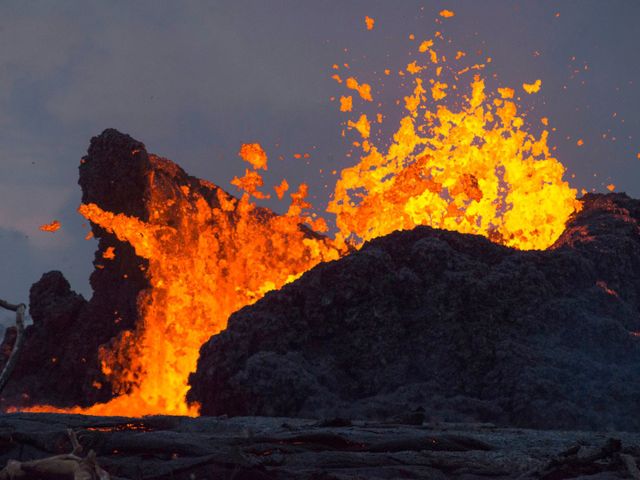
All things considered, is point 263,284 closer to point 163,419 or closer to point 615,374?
point 615,374

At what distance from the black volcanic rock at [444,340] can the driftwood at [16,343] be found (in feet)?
34.0

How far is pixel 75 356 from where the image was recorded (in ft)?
91.4

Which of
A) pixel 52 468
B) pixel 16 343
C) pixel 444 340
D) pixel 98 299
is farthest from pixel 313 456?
pixel 98 299

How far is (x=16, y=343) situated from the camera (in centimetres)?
672

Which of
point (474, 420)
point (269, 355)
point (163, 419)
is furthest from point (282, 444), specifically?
point (269, 355)

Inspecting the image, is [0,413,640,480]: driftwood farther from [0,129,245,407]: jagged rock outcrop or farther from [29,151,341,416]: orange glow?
[0,129,245,407]: jagged rock outcrop

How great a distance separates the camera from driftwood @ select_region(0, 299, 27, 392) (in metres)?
6.57

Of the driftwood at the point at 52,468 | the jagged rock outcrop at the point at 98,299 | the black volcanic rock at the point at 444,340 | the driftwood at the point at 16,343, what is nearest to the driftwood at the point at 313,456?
the driftwood at the point at 52,468

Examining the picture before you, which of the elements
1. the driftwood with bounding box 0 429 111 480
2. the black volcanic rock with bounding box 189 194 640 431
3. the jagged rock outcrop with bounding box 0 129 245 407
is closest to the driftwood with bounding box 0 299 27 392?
the driftwood with bounding box 0 429 111 480

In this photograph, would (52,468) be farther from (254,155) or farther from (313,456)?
(254,155)

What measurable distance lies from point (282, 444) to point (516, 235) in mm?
20939

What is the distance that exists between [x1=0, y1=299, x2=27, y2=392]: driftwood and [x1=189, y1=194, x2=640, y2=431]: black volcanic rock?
34.0 ft

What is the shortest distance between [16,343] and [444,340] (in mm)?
14274

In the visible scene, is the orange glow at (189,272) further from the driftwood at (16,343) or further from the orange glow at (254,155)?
the driftwood at (16,343)
